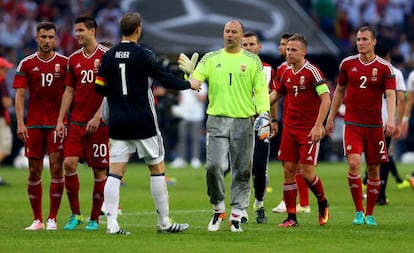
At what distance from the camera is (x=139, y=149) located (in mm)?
13977

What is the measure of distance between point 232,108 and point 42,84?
102 inches

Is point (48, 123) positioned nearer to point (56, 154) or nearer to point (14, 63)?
point (56, 154)

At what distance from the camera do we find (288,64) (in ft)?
53.6

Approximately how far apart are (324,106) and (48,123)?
140 inches

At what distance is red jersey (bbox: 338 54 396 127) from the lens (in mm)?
15727

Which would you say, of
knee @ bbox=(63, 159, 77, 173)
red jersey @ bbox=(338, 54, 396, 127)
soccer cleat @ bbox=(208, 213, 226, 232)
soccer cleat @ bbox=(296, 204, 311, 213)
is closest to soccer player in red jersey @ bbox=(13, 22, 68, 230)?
knee @ bbox=(63, 159, 77, 173)

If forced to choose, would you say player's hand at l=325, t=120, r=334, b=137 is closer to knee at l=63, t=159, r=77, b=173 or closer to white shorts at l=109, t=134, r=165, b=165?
white shorts at l=109, t=134, r=165, b=165

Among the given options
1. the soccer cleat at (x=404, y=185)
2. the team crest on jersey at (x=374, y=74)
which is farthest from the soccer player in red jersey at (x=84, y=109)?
the soccer cleat at (x=404, y=185)

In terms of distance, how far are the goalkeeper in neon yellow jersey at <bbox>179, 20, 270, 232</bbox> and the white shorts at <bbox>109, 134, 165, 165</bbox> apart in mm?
752

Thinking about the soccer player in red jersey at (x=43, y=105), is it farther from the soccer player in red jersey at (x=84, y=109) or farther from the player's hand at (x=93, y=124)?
the player's hand at (x=93, y=124)

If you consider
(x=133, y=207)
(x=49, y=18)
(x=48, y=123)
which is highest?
(x=49, y=18)

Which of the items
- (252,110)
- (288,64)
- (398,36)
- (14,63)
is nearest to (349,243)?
(252,110)

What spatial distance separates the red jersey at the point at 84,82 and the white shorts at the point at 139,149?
114cm

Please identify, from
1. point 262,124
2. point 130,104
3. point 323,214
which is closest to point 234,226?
point 262,124
